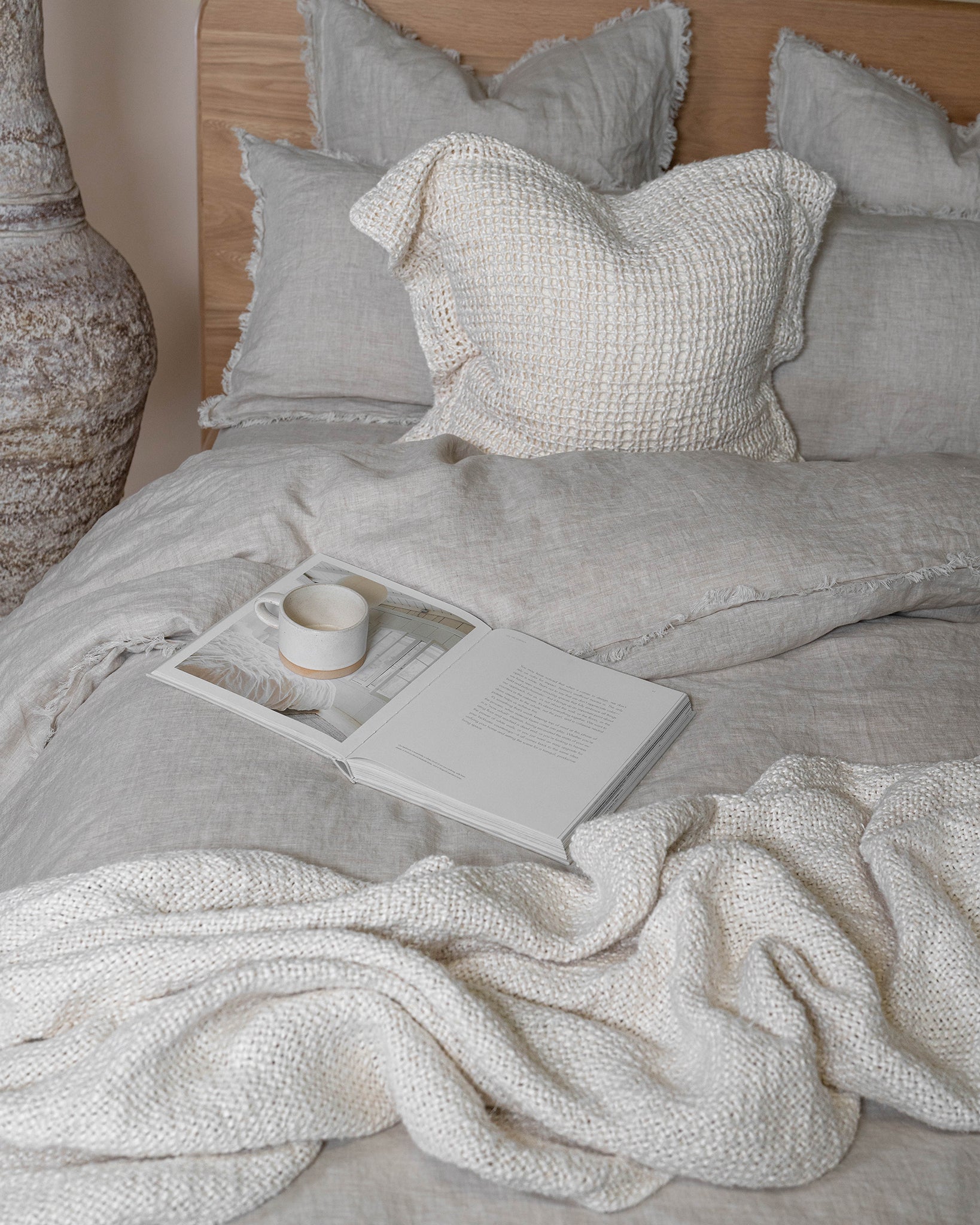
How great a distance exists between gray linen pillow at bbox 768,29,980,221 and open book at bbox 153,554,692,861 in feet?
3.29

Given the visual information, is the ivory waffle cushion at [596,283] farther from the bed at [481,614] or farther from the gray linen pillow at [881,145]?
the gray linen pillow at [881,145]

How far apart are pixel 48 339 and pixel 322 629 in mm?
837

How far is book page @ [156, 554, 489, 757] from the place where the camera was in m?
0.91

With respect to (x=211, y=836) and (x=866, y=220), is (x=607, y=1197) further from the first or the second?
(x=866, y=220)

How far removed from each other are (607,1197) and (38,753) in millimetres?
697

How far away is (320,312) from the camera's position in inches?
59.0

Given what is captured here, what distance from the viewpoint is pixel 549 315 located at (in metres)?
1.22

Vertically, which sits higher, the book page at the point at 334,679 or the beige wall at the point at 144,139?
the beige wall at the point at 144,139

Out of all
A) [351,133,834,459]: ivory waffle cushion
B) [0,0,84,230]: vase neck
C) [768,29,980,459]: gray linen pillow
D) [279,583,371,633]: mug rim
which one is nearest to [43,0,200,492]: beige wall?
[0,0,84,230]: vase neck

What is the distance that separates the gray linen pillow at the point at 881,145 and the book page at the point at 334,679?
102 cm

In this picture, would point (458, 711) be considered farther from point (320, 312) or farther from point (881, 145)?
point (881, 145)

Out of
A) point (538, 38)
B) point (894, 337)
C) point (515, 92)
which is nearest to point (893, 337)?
point (894, 337)

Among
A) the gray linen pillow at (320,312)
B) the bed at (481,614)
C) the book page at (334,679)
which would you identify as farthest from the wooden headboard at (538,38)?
the book page at (334,679)

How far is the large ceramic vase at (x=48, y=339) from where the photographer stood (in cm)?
148
